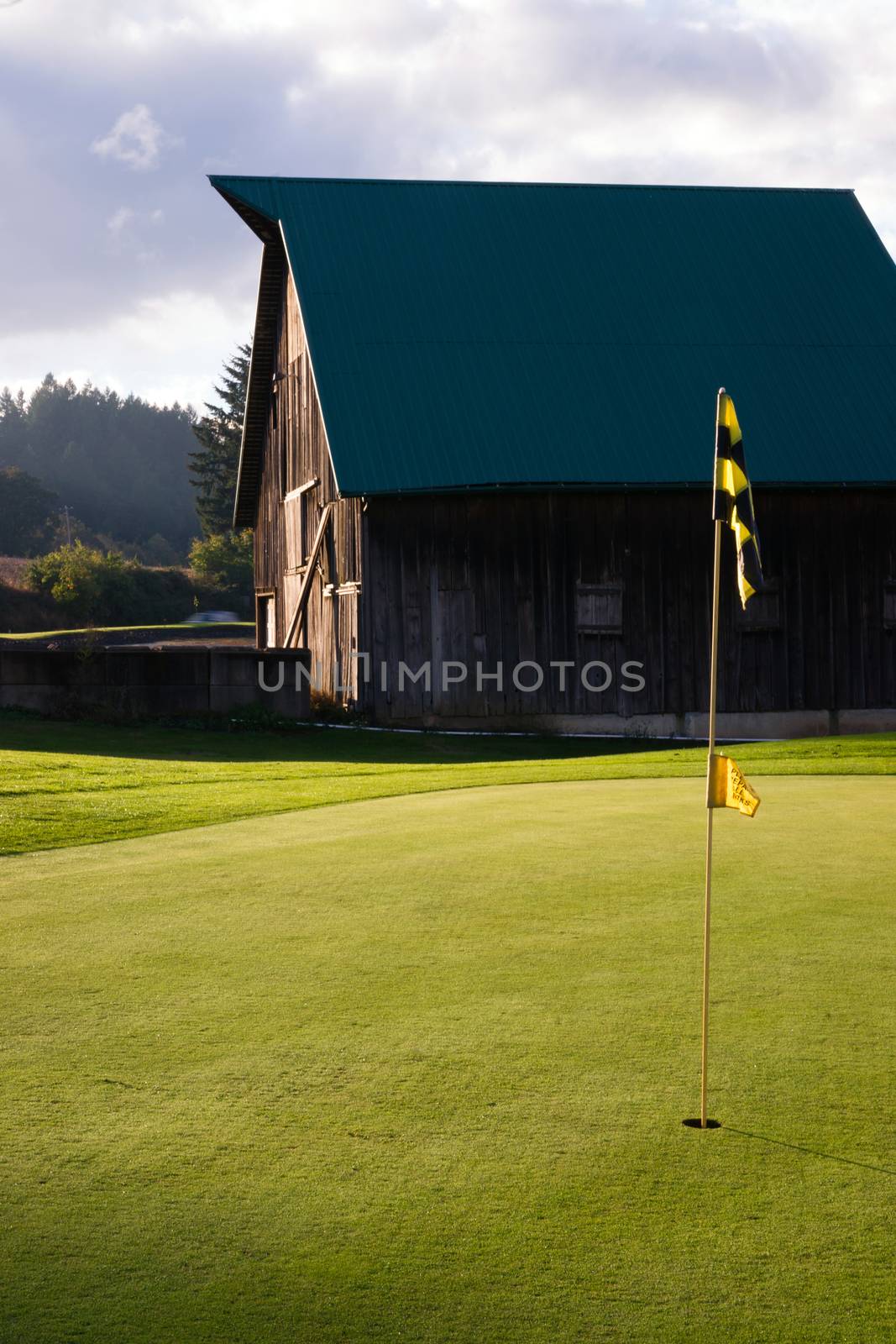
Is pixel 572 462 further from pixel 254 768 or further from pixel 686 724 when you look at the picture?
pixel 254 768

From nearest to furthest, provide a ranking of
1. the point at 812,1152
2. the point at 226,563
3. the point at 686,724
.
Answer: the point at 812,1152 → the point at 686,724 → the point at 226,563

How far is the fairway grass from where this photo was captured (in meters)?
3.34

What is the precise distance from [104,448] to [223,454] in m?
89.2

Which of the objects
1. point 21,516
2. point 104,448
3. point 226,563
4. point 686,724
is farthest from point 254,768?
point 104,448

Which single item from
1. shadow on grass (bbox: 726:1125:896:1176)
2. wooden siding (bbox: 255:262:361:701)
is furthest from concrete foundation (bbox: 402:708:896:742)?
shadow on grass (bbox: 726:1125:896:1176)

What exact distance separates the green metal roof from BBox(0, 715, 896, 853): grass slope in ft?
14.7

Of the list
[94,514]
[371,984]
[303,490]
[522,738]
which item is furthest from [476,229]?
[94,514]

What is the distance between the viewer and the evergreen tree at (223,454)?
8250cm

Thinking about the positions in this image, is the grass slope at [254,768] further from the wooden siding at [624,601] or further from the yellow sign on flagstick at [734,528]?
the yellow sign on flagstick at [734,528]

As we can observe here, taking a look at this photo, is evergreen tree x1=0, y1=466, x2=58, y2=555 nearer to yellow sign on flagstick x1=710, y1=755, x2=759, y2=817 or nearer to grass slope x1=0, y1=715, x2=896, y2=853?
grass slope x1=0, y1=715, x2=896, y2=853

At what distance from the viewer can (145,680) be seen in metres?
24.8

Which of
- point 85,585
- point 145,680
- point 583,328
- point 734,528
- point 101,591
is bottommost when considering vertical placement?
point 145,680

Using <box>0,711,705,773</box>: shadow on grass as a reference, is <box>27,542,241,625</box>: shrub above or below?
above

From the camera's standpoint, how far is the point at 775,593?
26.2m
